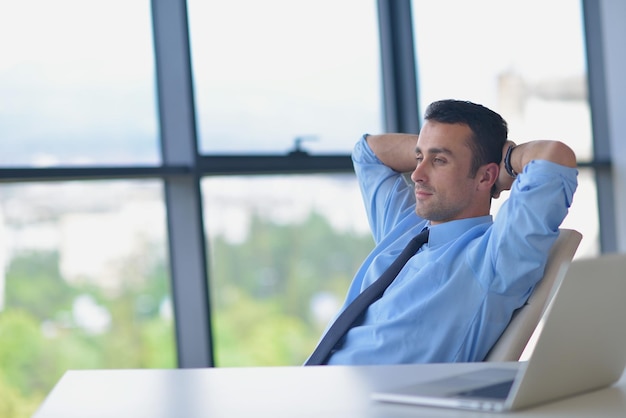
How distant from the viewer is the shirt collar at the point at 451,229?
224cm

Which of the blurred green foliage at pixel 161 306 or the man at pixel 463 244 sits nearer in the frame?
the man at pixel 463 244

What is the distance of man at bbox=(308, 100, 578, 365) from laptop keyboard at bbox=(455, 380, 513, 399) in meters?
0.78

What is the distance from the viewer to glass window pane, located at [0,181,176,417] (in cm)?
297

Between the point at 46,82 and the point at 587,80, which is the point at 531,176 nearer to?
the point at 46,82

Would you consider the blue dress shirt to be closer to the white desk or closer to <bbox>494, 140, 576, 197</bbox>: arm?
<bbox>494, 140, 576, 197</bbox>: arm

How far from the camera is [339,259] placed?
12.2ft

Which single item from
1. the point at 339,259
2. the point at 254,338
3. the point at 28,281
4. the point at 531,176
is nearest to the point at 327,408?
the point at 531,176

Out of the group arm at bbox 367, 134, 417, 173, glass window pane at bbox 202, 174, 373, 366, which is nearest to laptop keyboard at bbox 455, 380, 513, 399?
arm at bbox 367, 134, 417, 173

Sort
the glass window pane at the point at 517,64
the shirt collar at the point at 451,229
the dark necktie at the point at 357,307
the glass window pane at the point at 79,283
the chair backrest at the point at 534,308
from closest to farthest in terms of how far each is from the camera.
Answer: the chair backrest at the point at 534,308 → the dark necktie at the point at 357,307 → the shirt collar at the point at 451,229 → the glass window pane at the point at 79,283 → the glass window pane at the point at 517,64

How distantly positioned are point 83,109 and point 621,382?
2266 mm

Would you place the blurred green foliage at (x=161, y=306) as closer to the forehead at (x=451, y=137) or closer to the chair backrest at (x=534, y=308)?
the forehead at (x=451, y=137)

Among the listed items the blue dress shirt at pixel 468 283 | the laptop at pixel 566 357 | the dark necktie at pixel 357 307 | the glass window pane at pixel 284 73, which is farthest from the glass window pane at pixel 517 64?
the laptop at pixel 566 357

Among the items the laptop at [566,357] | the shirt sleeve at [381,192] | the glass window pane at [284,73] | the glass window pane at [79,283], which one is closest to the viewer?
the laptop at [566,357]

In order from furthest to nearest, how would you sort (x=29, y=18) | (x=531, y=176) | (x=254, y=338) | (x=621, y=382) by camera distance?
(x=254, y=338) → (x=29, y=18) → (x=531, y=176) → (x=621, y=382)
